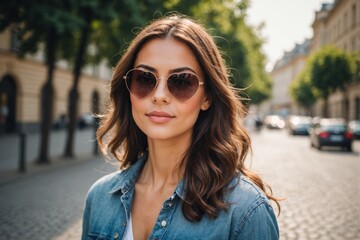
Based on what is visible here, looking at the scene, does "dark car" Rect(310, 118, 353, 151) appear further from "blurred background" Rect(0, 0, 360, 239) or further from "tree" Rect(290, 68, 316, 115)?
"tree" Rect(290, 68, 316, 115)

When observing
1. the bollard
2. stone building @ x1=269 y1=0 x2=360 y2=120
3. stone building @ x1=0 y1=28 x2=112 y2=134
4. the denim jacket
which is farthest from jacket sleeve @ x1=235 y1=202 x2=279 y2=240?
stone building @ x1=269 y1=0 x2=360 y2=120

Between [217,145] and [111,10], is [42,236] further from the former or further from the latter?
[111,10]

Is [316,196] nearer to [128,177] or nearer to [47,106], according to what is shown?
[128,177]

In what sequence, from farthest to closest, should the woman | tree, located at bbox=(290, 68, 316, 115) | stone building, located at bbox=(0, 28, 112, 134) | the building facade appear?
the building facade
tree, located at bbox=(290, 68, 316, 115)
stone building, located at bbox=(0, 28, 112, 134)
the woman

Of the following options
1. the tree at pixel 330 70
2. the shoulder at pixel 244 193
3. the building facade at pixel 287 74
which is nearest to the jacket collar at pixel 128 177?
the shoulder at pixel 244 193

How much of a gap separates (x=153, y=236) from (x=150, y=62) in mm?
816

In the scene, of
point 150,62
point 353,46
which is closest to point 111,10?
point 150,62

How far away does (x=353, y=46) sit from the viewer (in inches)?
1641

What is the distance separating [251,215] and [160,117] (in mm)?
618

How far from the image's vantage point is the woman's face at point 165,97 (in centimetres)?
187

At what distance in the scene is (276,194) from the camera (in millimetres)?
8031

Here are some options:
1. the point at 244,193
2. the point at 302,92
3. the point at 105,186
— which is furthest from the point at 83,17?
the point at 302,92

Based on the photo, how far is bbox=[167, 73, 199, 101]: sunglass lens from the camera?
1860mm

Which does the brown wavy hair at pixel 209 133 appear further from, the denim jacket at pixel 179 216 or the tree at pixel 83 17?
the tree at pixel 83 17
